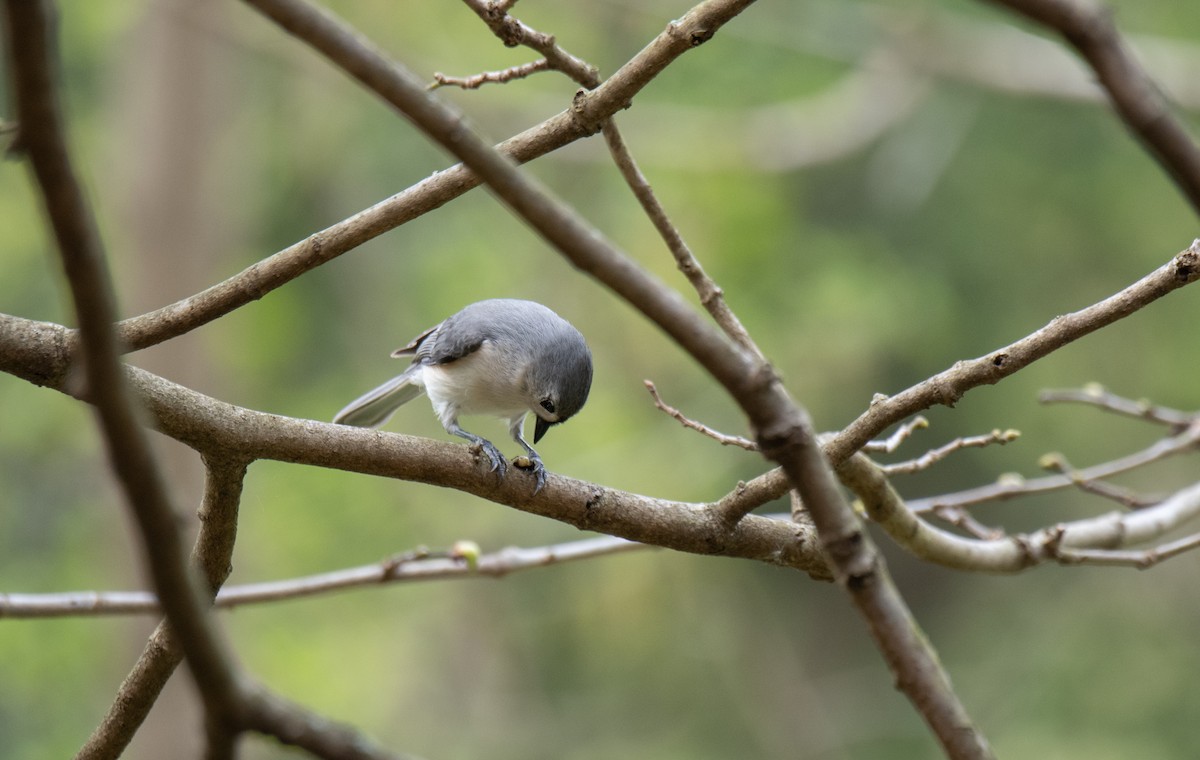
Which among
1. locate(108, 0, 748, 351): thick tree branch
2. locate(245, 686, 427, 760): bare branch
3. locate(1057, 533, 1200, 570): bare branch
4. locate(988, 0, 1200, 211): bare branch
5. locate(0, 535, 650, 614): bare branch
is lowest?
locate(245, 686, 427, 760): bare branch

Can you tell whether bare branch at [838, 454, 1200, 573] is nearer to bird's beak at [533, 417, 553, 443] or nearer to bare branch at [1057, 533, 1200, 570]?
bare branch at [1057, 533, 1200, 570]

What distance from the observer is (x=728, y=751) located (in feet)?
35.6

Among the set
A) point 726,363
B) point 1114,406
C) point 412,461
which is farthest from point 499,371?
point 726,363

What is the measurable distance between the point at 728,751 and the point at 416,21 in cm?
777

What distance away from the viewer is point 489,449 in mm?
2943

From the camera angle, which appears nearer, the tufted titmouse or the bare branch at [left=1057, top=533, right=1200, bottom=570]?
the bare branch at [left=1057, top=533, right=1200, bottom=570]

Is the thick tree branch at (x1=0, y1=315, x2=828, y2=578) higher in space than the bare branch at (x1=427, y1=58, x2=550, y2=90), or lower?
lower

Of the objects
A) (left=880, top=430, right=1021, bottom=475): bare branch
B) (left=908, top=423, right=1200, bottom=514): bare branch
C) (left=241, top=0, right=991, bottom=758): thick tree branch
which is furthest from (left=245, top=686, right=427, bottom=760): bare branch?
(left=908, top=423, right=1200, bottom=514): bare branch

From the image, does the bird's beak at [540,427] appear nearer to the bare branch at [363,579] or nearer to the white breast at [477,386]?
the white breast at [477,386]

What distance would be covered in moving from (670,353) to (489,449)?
685cm

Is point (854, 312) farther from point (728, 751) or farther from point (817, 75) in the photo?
point (728, 751)

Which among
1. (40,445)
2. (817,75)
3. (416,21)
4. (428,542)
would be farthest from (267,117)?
(817,75)

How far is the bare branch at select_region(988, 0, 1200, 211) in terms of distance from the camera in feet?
2.72

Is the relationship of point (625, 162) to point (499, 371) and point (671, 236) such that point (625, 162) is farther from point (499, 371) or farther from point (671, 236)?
point (499, 371)
